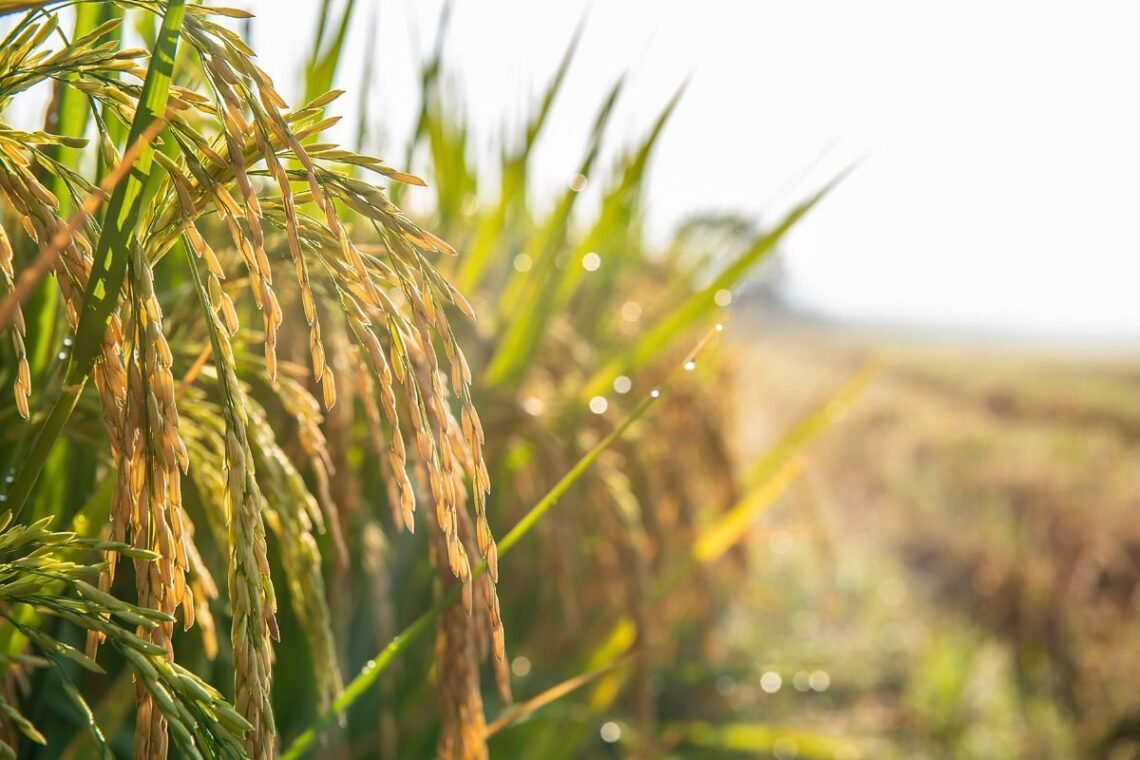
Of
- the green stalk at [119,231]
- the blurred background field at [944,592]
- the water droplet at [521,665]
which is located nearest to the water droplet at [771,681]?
the blurred background field at [944,592]

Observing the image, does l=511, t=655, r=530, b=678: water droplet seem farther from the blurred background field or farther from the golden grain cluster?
the golden grain cluster

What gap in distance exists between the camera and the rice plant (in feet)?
1.82

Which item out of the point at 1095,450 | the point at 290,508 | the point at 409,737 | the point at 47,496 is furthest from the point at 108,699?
the point at 1095,450

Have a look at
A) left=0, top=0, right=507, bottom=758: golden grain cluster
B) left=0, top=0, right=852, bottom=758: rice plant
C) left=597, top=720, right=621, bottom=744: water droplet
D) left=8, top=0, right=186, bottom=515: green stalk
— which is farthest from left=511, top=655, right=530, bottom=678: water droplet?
left=8, top=0, right=186, bottom=515: green stalk

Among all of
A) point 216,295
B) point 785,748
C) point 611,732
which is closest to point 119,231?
point 216,295

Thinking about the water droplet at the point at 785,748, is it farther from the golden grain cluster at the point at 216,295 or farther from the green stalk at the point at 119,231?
the green stalk at the point at 119,231

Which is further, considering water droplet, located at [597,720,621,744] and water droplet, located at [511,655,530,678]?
water droplet, located at [597,720,621,744]

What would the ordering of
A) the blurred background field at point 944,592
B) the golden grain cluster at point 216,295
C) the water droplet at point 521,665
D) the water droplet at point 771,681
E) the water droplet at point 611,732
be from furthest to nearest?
the blurred background field at point 944,592
the water droplet at point 771,681
the water droplet at point 611,732
the water droplet at point 521,665
the golden grain cluster at point 216,295

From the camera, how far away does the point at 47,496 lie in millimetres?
1021

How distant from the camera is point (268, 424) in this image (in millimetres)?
1092

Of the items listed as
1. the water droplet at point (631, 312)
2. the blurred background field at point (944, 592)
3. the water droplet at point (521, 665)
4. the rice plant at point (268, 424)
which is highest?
the water droplet at point (631, 312)

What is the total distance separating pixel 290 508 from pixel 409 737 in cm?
108

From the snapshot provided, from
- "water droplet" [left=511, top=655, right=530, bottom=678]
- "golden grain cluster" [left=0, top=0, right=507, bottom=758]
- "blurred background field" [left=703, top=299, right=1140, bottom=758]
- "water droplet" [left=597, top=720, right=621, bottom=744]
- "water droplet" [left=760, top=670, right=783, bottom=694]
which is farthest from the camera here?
"blurred background field" [left=703, top=299, right=1140, bottom=758]

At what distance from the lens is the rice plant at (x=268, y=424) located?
A: 0.55m
